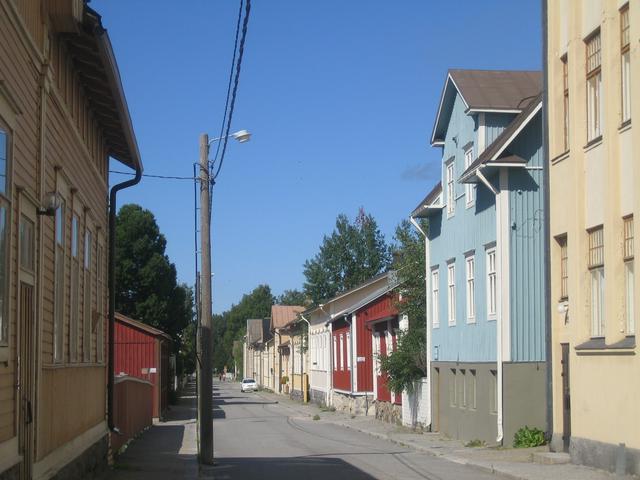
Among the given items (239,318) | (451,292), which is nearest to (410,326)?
(451,292)

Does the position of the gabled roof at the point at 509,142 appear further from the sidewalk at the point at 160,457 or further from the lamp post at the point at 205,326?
the sidewalk at the point at 160,457

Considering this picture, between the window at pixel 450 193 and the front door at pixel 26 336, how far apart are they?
18.8 metres

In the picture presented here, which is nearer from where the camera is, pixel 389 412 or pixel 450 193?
pixel 450 193

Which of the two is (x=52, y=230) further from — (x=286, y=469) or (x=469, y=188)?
(x=469, y=188)

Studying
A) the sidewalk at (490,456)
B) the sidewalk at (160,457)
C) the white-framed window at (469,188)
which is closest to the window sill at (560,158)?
the sidewalk at (490,456)

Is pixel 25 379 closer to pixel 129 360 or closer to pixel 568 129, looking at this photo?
pixel 568 129

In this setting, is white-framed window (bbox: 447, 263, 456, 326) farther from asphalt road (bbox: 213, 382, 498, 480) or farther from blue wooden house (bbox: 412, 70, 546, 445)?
asphalt road (bbox: 213, 382, 498, 480)

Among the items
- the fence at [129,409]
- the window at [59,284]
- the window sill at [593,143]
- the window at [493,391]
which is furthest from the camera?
the window at [493,391]

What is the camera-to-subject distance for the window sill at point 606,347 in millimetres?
16084

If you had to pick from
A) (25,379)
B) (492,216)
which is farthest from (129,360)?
(25,379)

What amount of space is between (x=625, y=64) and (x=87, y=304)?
9.34 meters

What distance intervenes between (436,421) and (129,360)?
15.1 metres

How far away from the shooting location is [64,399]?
12.8 meters

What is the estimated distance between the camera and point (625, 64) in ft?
54.8
